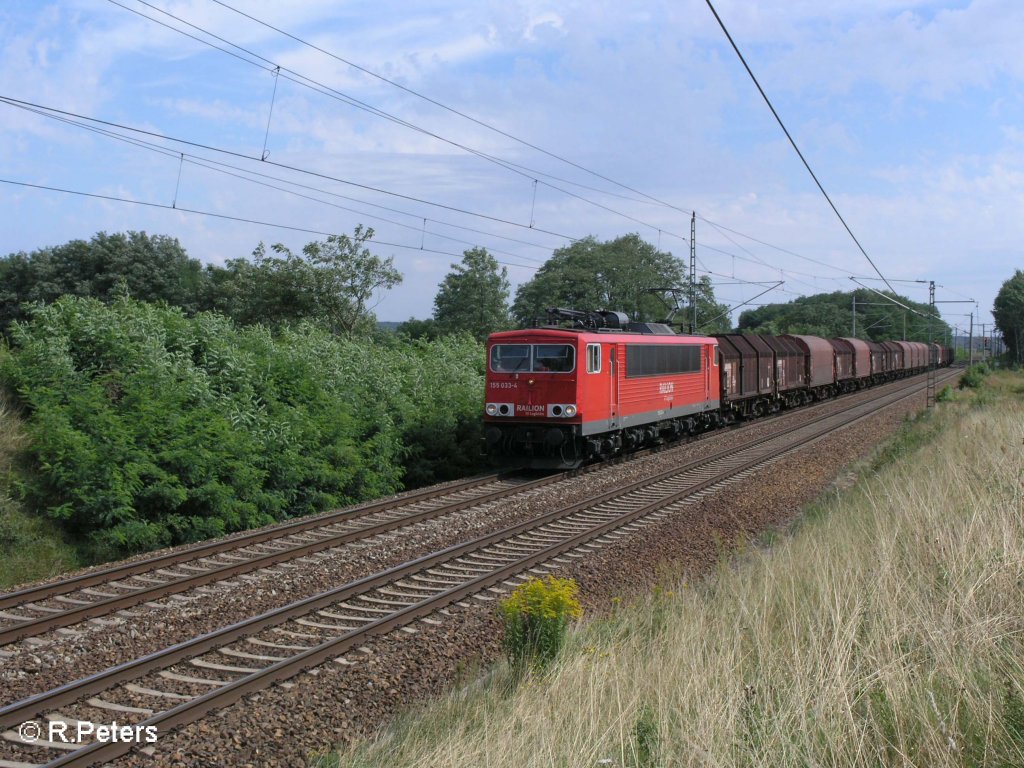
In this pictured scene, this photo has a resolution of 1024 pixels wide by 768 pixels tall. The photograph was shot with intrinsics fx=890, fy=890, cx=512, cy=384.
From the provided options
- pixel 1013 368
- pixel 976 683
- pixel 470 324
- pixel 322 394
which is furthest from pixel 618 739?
pixel 1013 368

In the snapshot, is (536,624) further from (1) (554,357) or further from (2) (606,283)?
(2) (606,283)

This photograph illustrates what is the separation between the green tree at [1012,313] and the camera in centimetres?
6712

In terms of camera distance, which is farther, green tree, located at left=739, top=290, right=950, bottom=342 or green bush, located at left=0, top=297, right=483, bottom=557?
green tree, located at left=739, top=290, right=950, bottom=342

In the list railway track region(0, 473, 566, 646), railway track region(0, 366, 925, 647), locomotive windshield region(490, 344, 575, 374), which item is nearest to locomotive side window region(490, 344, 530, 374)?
locomotive windshield region(490, 344, 575, 374)

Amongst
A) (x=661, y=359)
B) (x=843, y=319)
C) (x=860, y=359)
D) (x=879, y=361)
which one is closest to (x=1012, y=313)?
(x=843, y=319)

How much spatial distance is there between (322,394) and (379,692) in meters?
10.3

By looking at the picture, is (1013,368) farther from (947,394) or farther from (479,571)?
(479,571)

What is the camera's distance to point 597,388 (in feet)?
59.9

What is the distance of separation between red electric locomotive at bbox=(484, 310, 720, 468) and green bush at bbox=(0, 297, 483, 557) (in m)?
1.71

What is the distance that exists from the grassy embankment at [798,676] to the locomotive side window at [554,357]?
879 cm

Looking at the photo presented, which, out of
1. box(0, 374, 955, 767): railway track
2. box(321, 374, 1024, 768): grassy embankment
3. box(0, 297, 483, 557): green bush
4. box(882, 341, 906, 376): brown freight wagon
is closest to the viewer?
box(321, 374, 1024, 768): grassy embankment

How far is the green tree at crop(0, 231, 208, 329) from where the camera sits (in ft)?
137

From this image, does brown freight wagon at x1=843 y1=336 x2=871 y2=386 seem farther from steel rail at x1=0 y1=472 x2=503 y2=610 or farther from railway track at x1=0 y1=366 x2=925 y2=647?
railway track at x1=0 y1=366 x2=925 y2=647

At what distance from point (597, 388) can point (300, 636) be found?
11.3m
